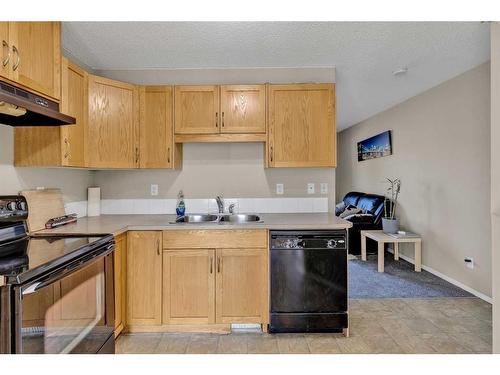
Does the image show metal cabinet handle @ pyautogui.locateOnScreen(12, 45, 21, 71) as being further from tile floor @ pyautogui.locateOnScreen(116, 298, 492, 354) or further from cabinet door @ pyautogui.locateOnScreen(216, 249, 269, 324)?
tile floor @ pyautogui.locateOnScreen(116, 298, 492, 354)

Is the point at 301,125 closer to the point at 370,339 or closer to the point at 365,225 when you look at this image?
the point at 370,339

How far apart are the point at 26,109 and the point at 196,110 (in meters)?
1.35

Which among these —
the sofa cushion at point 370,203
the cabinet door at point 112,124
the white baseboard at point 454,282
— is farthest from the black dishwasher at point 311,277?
the sofa cushion at point 370,203

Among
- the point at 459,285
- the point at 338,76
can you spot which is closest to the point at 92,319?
the point at 338,76

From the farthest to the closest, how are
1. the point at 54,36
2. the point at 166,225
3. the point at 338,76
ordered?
the point at 338,76 < the point at 166,225 < the point at 54,36

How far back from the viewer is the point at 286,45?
2506mm

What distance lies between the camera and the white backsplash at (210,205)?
297 cm

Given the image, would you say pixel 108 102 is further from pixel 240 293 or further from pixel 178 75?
pixel 240 293

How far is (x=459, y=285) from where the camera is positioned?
3357 mm

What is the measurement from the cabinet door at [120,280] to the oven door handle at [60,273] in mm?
585

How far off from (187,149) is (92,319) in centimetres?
182

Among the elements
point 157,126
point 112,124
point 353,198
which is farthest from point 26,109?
point 353,198

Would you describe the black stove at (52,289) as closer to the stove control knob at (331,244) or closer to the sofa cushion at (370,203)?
the stove control knob at (331,244)

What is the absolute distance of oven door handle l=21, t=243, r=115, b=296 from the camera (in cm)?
107
